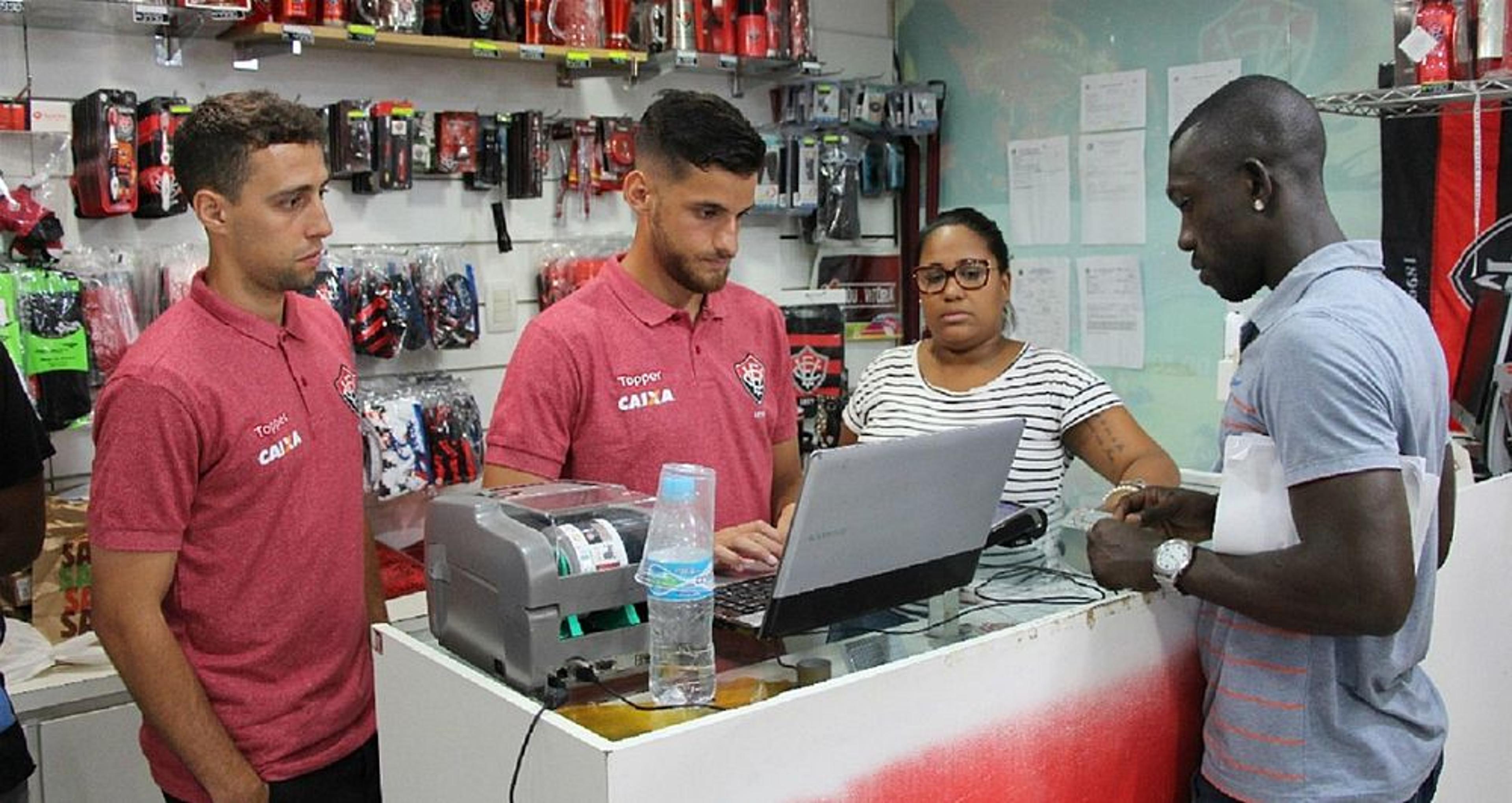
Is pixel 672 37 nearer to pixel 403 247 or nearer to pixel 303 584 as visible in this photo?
pixel 403 247

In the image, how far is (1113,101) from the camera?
4.30 metres

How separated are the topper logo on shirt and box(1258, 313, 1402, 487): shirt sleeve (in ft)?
4.64

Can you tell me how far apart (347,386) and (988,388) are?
50.1 inches

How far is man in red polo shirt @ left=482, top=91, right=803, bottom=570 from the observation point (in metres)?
2.12

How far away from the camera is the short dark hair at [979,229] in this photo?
2836mm

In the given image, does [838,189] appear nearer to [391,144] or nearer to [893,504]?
[391,144]

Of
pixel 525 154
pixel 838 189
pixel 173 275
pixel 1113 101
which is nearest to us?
pixel 173 275

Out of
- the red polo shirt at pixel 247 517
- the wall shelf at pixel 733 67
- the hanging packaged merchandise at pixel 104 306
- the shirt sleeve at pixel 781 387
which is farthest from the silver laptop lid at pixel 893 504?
Result: the wall shelf at pixel 733 67

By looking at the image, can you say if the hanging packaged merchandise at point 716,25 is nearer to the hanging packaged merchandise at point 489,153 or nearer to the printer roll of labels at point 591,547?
the hanging packaged merchandise at point 489,153

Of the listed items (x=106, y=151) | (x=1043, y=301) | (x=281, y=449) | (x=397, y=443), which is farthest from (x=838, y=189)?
(x=281, y=449)

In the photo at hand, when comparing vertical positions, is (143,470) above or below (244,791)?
above

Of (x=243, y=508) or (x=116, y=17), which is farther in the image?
(x=116, y=17)

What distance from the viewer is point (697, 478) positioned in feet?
4.62

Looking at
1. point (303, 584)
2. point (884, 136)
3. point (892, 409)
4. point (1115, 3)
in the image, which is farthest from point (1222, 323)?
point (303, 584)
